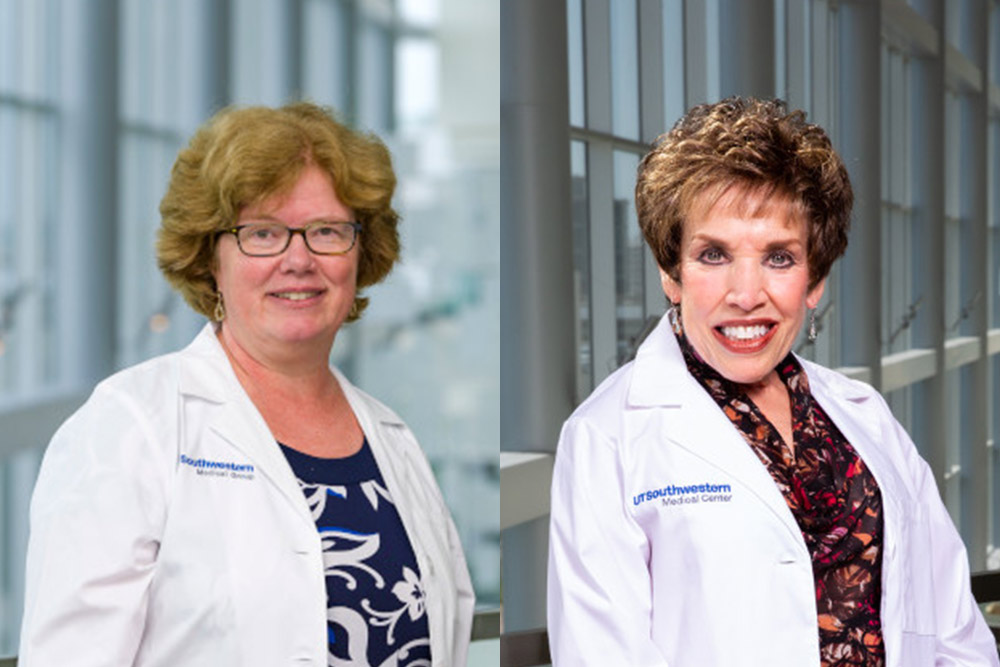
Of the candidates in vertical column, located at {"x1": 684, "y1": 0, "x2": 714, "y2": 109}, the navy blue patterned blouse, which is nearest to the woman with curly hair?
the navy blue patterned blouse

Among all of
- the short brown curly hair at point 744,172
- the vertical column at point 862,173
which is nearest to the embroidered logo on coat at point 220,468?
the short brown curly hair at point 744,172

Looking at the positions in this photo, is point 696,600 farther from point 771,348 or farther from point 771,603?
point 771,348

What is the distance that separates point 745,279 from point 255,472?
2.56 feet

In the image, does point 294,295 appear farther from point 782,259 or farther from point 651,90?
point 651,90

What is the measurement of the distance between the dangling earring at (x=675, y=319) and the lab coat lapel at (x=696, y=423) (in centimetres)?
3

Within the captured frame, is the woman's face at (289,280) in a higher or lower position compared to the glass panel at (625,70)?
lower

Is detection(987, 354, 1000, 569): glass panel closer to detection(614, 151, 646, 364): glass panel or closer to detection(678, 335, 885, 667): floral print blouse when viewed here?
detection(614, 151, 646, 364): glass panel

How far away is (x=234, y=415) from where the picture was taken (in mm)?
1946

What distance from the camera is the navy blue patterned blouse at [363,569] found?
74.6 inches

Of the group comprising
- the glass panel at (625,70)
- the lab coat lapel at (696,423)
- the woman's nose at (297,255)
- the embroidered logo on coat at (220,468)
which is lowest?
the embroidered logo on coat at (220,468)

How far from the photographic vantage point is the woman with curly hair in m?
1.64

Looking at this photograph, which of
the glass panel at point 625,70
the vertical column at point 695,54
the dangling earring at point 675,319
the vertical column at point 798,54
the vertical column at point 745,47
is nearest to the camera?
the dangling earring at point 675,319

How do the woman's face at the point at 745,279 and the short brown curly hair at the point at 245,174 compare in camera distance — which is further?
the short brown curly hair at the point at 245,174

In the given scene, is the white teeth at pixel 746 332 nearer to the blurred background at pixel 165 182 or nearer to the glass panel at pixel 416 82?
the blurred background at pixel 165 182
